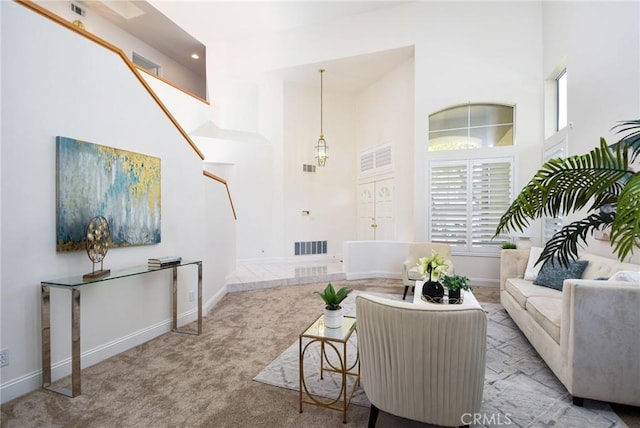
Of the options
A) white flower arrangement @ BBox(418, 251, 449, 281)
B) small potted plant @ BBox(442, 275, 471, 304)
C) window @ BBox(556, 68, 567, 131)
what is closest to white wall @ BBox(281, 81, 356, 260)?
window @ BBox(556, 68, 567, 131)

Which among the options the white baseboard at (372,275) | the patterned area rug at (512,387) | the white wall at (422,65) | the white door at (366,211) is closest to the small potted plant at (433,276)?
the patterned area rug at (512,387)

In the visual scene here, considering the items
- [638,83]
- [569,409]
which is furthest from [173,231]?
[638,83]

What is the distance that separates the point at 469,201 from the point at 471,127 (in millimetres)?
1362

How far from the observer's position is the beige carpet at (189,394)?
186cm

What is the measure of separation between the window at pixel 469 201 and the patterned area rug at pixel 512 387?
241cm

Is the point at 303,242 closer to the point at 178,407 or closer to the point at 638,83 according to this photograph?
the point at 178,407

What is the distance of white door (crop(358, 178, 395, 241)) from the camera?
658 centimetres

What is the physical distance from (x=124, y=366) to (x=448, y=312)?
8.79ft

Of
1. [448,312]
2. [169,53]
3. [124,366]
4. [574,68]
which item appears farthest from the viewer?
[169,53]

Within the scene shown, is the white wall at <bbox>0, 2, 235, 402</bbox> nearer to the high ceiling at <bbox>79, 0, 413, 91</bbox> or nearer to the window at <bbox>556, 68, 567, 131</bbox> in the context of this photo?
the high ceiling at <bbox>79, 0, 413, 91</bbox>

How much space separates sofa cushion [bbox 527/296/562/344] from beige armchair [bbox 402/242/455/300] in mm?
1575

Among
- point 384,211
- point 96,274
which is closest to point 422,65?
point 384,211

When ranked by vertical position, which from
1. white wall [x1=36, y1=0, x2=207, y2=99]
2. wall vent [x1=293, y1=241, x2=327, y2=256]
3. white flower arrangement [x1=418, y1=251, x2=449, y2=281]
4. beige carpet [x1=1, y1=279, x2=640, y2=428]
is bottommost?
beige carpet [x1=1, y1=279, x2=640, y2=428]

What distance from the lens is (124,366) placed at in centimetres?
253
